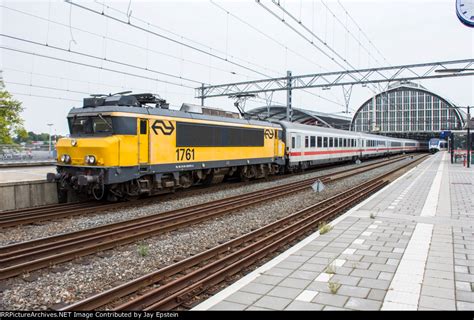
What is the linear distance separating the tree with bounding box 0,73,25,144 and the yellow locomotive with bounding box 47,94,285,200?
2886 cm

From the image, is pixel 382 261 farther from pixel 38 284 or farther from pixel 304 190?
pixel 304 190

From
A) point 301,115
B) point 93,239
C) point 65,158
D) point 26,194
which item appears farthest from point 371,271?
point 301,115

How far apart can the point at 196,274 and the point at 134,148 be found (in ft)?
23.5

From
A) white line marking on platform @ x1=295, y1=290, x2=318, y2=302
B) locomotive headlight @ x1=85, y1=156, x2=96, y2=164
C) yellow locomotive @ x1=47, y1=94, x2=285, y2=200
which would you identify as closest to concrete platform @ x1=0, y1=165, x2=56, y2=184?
yellow locomotive @ x1=47, y1=94, x2=285, y2=200

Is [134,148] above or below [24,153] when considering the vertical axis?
above

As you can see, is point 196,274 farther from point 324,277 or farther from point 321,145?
point 321,145

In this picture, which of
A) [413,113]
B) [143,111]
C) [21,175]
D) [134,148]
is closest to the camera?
[134,148]

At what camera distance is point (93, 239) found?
26.0 feet

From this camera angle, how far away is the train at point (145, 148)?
11695 mm

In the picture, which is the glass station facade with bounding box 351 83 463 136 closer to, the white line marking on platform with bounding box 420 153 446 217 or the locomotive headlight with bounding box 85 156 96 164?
the white line marking on platform with bounding box 420 153 446 217

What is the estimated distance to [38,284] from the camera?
5.71 m

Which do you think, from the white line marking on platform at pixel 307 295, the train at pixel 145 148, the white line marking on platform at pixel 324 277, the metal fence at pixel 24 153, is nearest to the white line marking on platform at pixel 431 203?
the white line marking on platform at pixel 324 277

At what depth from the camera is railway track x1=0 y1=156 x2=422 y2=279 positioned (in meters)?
6.54

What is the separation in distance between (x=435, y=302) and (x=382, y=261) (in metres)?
1.68
